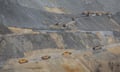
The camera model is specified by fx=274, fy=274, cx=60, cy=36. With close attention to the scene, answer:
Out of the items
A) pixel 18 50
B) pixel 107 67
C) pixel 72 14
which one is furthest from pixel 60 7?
pixel 107 67

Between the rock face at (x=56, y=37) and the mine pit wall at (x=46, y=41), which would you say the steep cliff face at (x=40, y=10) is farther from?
the mine pit wall at (x=46, y=41)

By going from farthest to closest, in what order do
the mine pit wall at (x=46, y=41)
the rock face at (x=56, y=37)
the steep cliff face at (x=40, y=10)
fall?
the steep cliff face at (x=40, y=10), the mine pit wall at (x=46, y=41), the rock face at (x=56, y=37)

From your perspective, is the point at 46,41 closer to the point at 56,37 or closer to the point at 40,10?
the point at 56,37

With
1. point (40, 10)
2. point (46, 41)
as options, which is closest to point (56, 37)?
point (46, 41)

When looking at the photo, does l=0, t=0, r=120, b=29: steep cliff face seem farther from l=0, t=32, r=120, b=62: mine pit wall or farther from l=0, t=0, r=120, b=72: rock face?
l=0, t=32, r=120, b=62: mine pit wall

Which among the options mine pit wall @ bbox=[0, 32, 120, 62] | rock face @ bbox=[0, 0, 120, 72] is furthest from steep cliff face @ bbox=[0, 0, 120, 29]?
mine pit wall @ bbox=[0, 32, 120, 62]

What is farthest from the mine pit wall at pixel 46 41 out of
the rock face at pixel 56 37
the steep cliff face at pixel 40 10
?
the steep cliff face at pixel 40 10

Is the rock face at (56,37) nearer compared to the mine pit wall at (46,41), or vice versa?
the rock face at (56,37)
